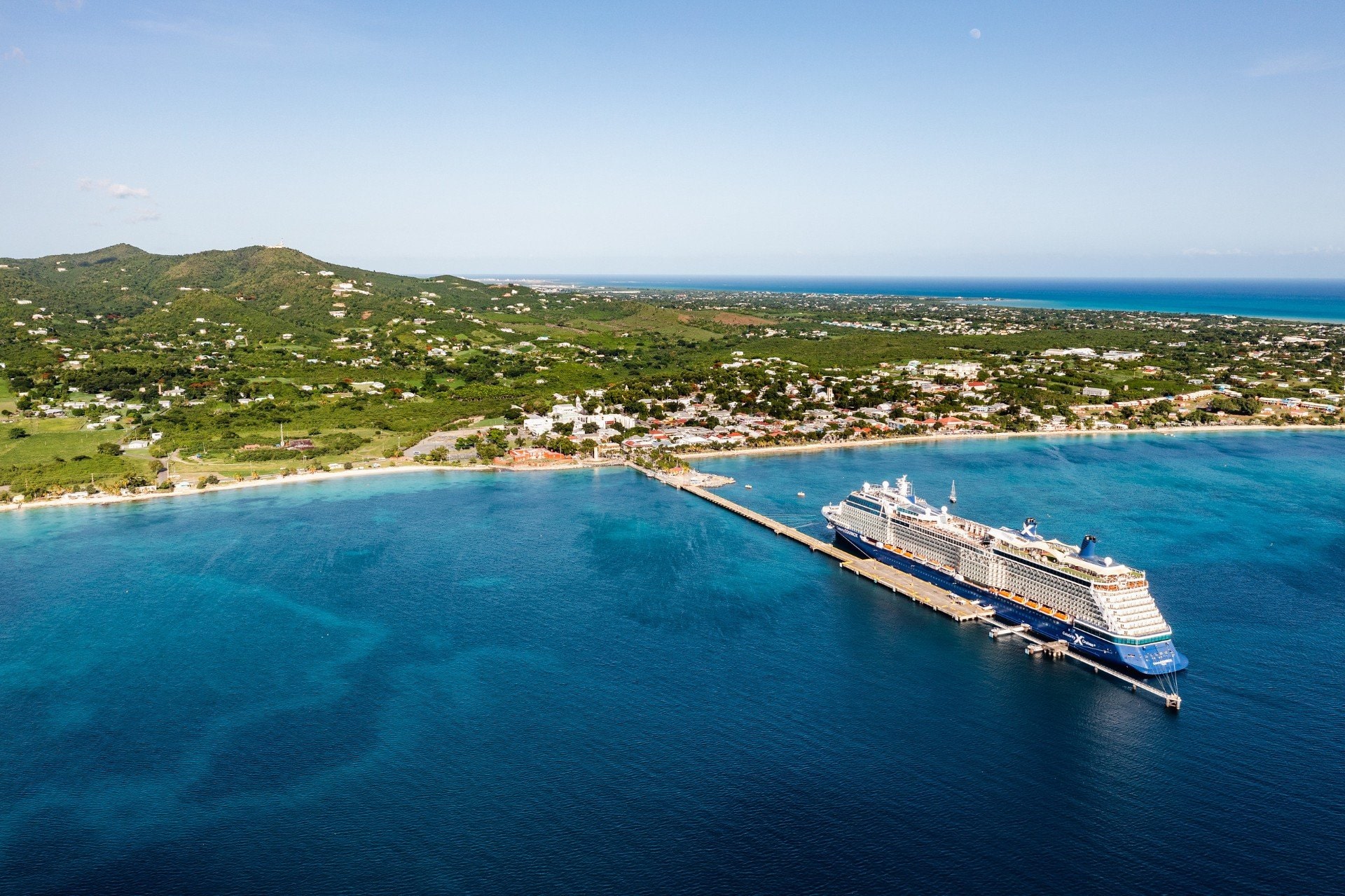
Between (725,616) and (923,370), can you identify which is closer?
(725,616)

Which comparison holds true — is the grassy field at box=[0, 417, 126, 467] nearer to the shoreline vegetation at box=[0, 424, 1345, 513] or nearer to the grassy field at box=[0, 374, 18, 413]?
the grassy field at box=[0, 374, 18, 413]

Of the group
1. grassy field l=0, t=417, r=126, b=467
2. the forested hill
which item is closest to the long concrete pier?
grassy field l=0, t=417, r=126, b=467

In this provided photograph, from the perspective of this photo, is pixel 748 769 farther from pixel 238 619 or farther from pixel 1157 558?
pixel 1157 558

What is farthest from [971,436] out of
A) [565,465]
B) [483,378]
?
[483,378]

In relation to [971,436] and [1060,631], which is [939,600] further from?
[971,436]

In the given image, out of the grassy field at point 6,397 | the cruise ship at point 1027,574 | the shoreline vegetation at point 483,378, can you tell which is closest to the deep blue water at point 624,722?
the cruise ship at point 1027,574

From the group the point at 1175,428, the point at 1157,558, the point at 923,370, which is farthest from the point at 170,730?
the point at 923,370

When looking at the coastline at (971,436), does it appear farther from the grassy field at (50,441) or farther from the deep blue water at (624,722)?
the grassy field at (50,441)
